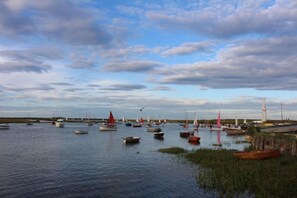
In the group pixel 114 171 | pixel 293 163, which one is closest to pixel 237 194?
pixel 293 163

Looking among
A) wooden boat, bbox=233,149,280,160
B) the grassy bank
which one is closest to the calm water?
the grassy bank

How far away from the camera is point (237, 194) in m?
26.8

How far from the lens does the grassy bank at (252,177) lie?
26484 mm

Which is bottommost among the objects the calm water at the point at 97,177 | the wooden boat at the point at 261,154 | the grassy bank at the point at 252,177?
the calm water at the point at 97,177

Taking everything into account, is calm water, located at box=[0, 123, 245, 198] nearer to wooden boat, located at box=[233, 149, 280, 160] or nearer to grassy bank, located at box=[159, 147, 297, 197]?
grassy bank, located at box=[159, 147, 297, 197]

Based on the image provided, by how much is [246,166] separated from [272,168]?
2865 mm

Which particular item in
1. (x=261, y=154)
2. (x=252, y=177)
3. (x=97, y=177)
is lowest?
(x=97, y=177)

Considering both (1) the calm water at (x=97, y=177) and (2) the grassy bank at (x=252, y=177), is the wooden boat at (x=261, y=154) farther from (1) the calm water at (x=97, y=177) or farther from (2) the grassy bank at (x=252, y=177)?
(1) the calm water at (x=97, y=177)

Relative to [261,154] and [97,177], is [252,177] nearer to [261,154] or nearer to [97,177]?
[261,154]

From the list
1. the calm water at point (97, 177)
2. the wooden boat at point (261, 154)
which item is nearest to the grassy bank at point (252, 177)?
the wooden boat at point (261, 154)

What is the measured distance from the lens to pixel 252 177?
3108cm

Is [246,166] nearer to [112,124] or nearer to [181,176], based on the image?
[181,176]

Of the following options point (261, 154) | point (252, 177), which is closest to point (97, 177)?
point (252, 177)

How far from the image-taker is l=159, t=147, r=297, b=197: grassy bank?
2648cm
